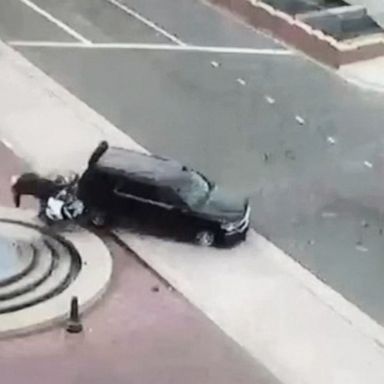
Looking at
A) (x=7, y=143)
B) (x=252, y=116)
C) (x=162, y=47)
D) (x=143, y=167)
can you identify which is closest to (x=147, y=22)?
(x=162, y=47)

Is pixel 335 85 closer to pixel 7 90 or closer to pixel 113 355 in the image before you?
pixel 7 90

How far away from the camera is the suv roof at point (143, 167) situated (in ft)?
38.7

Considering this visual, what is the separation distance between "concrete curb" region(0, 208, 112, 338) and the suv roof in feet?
1.88

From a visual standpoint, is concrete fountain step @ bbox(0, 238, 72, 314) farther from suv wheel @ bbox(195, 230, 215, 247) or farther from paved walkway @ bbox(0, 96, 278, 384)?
suv wheel @ bbox(195, 230, 215, 247)

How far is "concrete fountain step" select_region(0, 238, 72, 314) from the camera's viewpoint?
34.7 ft

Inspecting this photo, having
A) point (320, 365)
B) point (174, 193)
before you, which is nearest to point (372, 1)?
point (174, 193)

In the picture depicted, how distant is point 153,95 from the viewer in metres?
15.1

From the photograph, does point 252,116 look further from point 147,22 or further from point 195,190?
point 147,22

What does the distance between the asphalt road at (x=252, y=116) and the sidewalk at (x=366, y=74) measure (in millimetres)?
155

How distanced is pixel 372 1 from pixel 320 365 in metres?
8.77

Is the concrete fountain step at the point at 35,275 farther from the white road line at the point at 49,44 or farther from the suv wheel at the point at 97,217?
the white road line at the point at 49,44

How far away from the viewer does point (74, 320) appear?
10453mm

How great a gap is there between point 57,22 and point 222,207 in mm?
6130

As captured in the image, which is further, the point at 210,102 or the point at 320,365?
the point at 210,102
